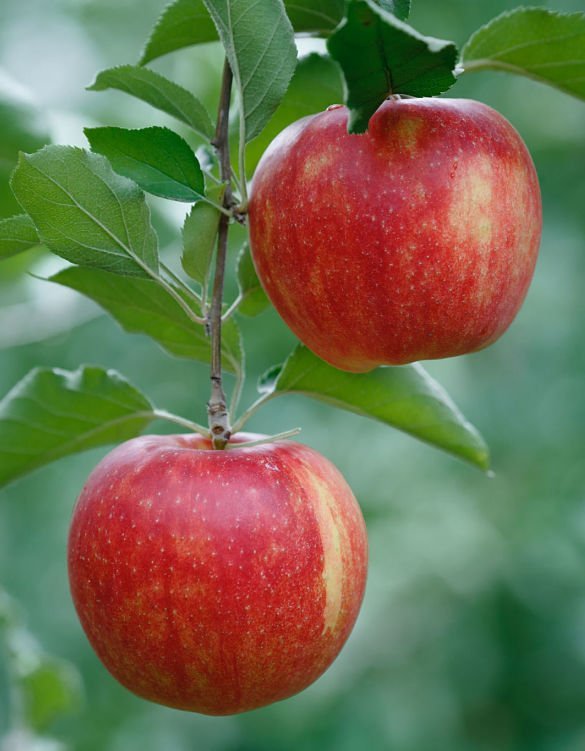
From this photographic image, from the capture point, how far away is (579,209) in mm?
2480

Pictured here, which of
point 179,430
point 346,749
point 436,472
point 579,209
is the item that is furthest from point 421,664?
point 579,209

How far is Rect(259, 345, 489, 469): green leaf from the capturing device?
711 mm

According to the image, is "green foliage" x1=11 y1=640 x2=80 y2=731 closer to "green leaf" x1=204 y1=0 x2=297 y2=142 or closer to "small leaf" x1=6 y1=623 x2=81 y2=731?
"small leaf" x1=6 y1=623 x2=81 y2=731

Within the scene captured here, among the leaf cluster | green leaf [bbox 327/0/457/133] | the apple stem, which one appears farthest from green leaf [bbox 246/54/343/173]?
green leaf [bbox 327/0/457/133]

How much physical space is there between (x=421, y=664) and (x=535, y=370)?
753 mm

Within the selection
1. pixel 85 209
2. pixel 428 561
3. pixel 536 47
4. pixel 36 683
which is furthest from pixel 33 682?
pixel 428 561

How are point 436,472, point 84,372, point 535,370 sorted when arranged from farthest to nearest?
1. point 535,370
2. point 436,472
3. point 84,372

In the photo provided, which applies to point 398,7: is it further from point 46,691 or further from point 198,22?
point 46,691

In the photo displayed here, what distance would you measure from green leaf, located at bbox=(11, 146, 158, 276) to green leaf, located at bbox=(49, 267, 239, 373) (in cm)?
13

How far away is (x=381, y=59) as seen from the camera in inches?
18.8

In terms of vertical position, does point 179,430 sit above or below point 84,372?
below

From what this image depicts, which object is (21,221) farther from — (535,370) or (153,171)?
(535,370)

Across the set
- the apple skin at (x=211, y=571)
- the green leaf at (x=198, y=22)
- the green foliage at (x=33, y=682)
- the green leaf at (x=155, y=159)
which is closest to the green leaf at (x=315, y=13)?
the green leaf at (x=198, y=22)

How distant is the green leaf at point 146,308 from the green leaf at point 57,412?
0.06 metres
